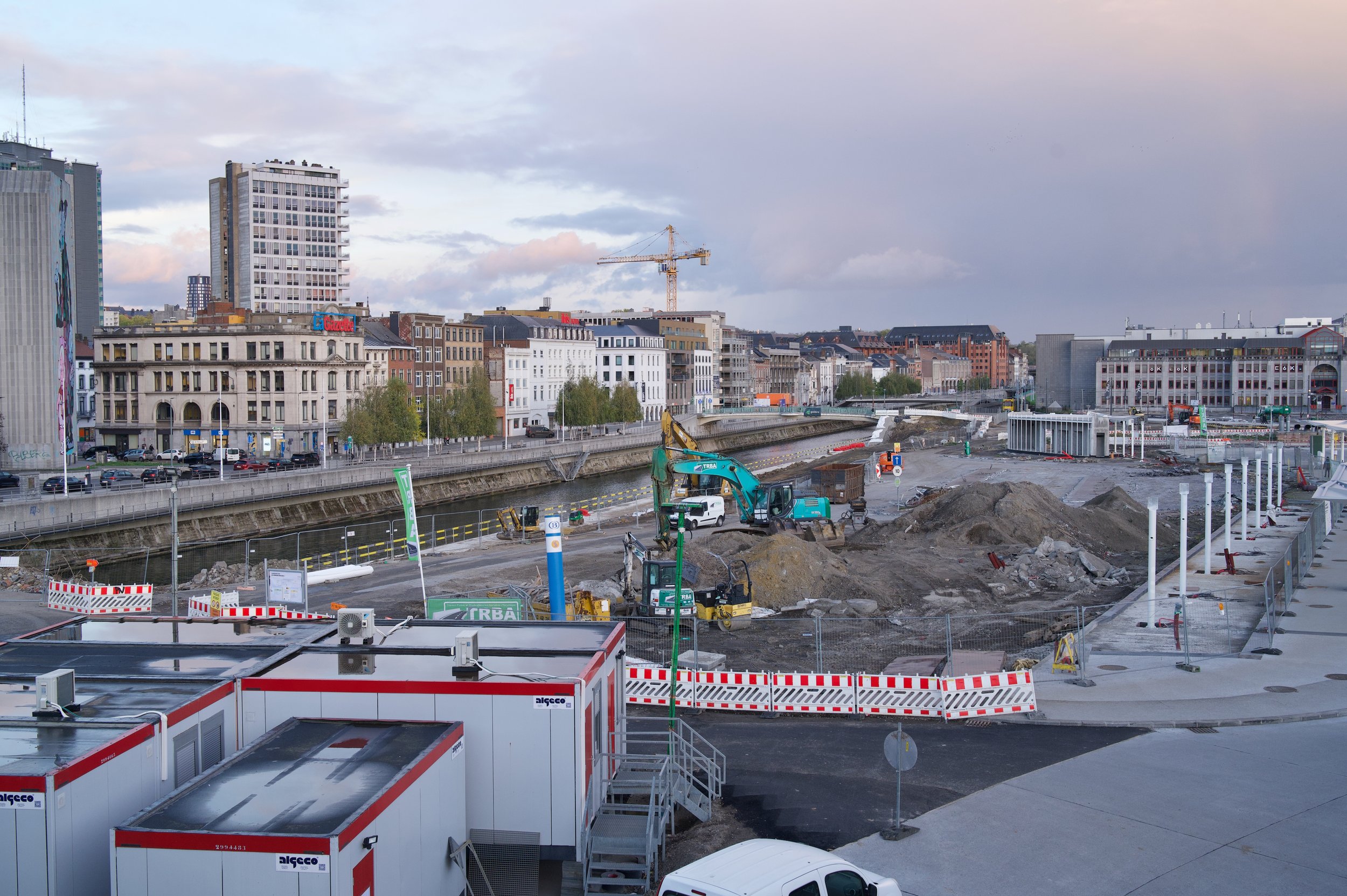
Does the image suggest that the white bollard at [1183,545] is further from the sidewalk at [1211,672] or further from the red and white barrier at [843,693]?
the red and white barrier at [843,693]

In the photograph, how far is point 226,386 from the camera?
93750 millimetres

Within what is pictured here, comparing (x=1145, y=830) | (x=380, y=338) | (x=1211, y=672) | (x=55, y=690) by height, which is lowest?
(x=1145, y=830)

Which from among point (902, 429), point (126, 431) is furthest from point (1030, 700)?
point (902, 429)

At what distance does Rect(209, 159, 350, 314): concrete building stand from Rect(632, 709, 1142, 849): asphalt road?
138134 mm

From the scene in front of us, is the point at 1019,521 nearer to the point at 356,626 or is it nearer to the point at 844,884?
the point at 356,626

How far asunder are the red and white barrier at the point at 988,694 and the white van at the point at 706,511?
31259mm

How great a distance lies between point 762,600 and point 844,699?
11975 millimetres

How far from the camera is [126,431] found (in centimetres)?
9625

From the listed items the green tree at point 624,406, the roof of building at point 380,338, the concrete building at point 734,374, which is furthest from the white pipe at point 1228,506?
the concrete building at point 734,374

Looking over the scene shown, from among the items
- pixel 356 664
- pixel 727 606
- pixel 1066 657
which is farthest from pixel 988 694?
pixel 356 664

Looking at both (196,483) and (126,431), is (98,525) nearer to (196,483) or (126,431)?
(196,483)

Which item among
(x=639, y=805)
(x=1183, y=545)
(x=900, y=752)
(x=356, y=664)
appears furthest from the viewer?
(x=1183, y=545)

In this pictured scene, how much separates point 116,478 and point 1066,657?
200ft

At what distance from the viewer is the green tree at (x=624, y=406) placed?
128 m
